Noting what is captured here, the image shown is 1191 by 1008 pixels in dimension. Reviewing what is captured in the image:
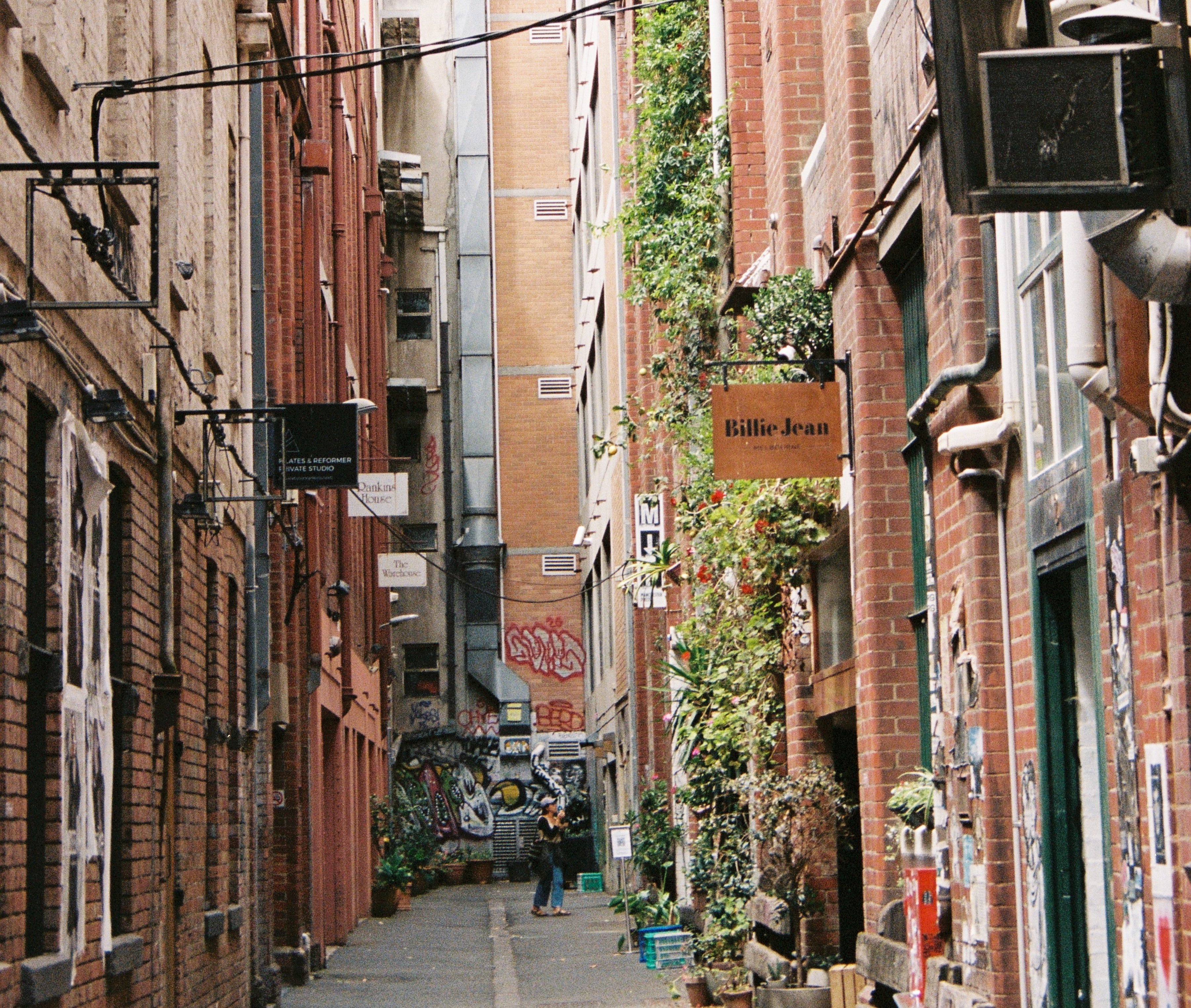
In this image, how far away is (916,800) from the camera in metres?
8.52

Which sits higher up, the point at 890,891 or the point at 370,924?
the point at 890,891

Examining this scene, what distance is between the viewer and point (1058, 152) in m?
4.08

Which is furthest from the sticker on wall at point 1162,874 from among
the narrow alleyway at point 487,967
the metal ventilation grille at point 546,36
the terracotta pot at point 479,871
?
the metal ventilation grille at point 546,36

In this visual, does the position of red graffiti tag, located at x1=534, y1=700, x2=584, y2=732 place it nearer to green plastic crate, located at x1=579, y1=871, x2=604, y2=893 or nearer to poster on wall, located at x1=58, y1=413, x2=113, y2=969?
green plastic crate, located at x1=579, y1=871, x2=604, y2=893

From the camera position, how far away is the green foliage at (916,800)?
27.8 ft

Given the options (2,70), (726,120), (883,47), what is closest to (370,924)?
(726,120)

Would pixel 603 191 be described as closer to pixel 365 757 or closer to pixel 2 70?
pixel 365 757

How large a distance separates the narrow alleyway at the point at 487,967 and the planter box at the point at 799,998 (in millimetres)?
3192

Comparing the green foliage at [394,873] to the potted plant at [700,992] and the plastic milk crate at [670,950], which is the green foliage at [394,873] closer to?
the plastic milk crate at [670,950]

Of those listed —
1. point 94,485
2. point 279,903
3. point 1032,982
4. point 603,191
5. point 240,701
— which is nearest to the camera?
point 1032,982

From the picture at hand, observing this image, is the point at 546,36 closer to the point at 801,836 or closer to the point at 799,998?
the point at 801,836

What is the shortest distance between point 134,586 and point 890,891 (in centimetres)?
446

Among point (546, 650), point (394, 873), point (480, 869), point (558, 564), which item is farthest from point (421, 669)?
point (394, 873)

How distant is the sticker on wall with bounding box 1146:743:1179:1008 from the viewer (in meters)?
4.95
